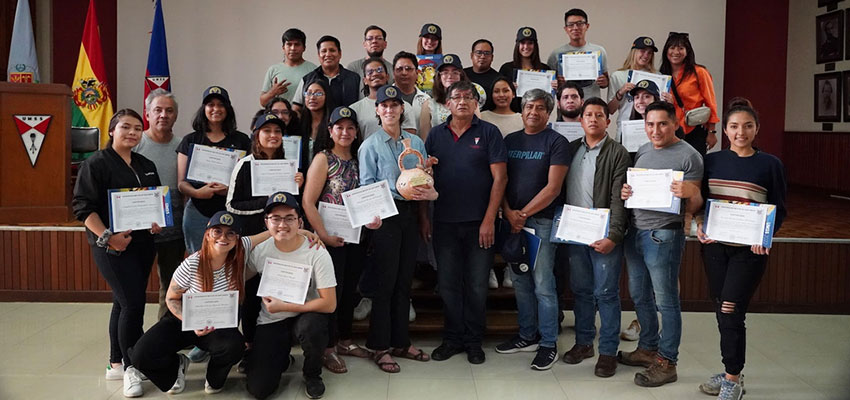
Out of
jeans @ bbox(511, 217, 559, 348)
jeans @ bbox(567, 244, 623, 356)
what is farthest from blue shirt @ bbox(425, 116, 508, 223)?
jeans @ bbox(567, 244, 623, 356)

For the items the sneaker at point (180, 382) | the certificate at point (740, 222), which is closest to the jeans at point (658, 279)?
the certificate at point (740, 222)

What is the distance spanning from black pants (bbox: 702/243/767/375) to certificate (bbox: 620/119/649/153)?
104 cm

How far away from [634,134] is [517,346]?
1.51 meters

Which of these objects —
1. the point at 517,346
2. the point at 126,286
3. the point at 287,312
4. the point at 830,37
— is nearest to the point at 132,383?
the point at 126,286

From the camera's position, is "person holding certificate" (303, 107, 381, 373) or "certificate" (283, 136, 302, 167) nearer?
"person holding certificate" (303, 107, 381, 373)

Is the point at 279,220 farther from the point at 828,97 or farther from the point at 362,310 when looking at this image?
the point at 828,97

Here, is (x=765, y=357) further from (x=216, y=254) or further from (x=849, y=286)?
(x=216, y=254)

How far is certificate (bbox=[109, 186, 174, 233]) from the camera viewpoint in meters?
3.52

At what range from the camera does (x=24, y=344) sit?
14.6 ft

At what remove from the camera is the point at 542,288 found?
163 inches

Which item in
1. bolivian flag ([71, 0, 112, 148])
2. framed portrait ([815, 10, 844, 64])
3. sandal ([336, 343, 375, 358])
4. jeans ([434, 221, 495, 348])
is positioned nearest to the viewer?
jeans ([434, 221, 495, 348])

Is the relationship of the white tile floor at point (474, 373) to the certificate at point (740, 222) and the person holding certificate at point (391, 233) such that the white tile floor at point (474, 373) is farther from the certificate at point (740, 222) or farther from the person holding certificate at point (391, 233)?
the certificate at point (740, 222)

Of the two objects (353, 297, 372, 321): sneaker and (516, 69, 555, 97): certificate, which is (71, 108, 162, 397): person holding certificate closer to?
(353, 297, 372, 321): sneaker

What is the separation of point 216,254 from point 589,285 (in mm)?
2086
